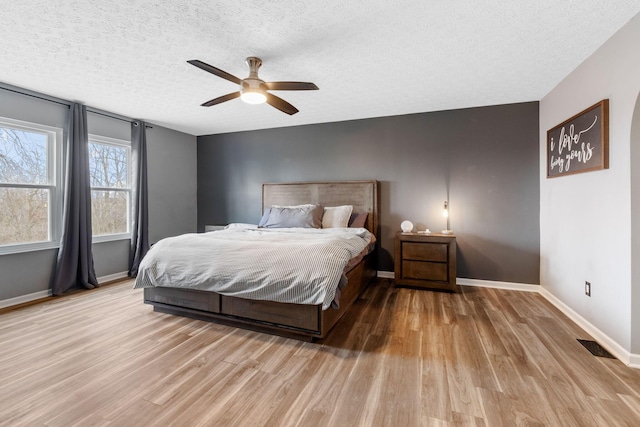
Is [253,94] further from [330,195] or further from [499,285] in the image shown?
[499,285]

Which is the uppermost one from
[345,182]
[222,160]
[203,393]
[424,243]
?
[222,160]

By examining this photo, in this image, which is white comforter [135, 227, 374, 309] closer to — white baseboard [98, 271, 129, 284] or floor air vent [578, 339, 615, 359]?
white baseboard [98, 271, 129, 284]

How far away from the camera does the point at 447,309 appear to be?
2.97m

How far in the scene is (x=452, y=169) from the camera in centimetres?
393

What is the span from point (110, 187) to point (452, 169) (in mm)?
4975

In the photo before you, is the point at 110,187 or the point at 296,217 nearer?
the point at 296,217

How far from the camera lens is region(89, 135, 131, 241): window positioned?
3.94m

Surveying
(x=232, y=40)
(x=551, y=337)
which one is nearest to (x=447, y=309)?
(x=551, y=337)

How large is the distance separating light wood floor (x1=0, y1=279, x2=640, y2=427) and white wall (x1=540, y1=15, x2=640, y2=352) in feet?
1.04

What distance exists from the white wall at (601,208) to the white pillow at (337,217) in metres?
2.44

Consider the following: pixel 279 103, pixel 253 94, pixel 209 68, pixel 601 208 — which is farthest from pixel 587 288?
pixel 209 68

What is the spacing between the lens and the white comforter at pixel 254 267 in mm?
2199

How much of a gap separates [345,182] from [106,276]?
3792mm

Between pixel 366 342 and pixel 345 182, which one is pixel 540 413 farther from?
pixel 345 182
